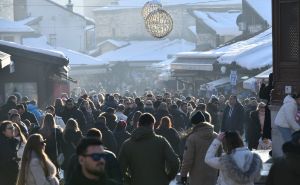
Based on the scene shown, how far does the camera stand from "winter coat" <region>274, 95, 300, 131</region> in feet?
48.2

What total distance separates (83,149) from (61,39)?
85.8m

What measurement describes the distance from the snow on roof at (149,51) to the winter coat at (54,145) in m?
65.7

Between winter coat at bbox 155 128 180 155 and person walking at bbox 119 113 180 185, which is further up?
person walking at bbox 119 113 180 185

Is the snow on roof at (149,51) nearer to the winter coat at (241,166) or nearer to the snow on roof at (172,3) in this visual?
the snow on roof at (172,3)

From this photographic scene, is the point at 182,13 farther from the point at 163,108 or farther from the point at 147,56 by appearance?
the point at 163,108

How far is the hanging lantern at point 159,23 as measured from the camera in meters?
36.7

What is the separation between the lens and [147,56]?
84812mm

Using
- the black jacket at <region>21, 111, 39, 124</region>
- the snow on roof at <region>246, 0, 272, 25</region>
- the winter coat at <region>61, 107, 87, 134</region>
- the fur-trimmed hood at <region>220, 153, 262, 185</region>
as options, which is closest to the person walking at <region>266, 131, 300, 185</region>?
the fur-trimmed hood at <region>220, 153, 262, 185</region>

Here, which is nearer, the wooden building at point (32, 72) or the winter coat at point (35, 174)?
the winter coat at point (35, 174)

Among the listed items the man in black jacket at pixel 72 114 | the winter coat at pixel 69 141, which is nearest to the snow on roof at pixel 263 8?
the man in black jacket at pixel 72 114

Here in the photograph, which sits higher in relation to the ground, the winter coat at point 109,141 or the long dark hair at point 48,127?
the long dark hair at point 48,127

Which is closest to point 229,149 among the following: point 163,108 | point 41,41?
point 163,108

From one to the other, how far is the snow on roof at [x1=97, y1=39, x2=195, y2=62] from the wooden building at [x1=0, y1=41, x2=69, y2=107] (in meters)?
46.1

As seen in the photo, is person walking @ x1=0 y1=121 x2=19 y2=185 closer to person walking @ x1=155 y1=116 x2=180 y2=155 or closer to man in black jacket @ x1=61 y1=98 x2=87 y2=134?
person walking @ x1=155 y1=116 x2=180 y2=155
